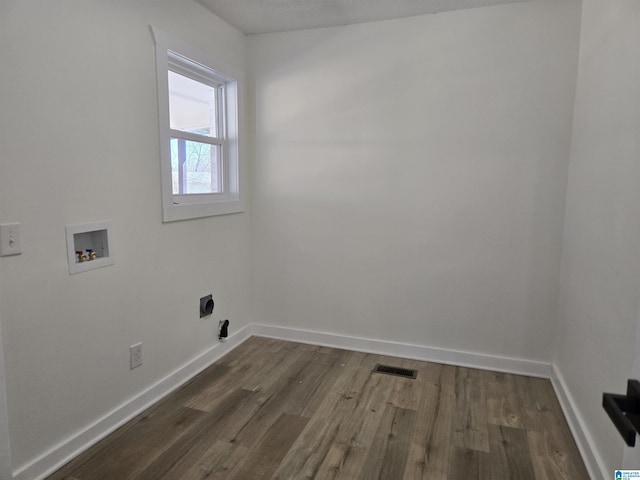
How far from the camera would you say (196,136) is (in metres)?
2.81

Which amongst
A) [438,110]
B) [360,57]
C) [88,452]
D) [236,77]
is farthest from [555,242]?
[88,452]

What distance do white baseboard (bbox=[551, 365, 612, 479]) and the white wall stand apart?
2.35 meters

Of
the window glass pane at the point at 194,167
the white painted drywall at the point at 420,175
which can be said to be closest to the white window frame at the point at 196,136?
the window glass pane at the point at 194,167

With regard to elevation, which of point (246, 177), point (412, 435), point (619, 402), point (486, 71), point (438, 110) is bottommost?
point (412, 435)

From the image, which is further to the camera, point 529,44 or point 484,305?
point 484,305

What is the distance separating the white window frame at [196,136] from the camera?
2361 mm

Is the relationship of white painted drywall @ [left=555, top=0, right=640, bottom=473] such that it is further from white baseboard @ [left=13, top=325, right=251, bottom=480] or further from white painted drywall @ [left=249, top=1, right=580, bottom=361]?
white baseboard @ [left=13, top=325, right=251, bottom=480]

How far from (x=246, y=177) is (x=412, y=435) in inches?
89.9

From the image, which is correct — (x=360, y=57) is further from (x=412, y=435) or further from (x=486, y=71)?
(x=412, y=435)

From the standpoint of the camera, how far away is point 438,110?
2.85 metres

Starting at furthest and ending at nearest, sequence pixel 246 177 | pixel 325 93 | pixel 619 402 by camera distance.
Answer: pixel 246 177 < pixel 325 93 < pixel 619 402

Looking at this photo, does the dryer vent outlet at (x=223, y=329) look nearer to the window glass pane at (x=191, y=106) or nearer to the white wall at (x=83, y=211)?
the white wall at (x=83, y=211)

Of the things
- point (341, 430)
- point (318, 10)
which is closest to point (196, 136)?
point (318, 10)

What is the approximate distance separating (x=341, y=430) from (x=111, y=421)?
1235mm
